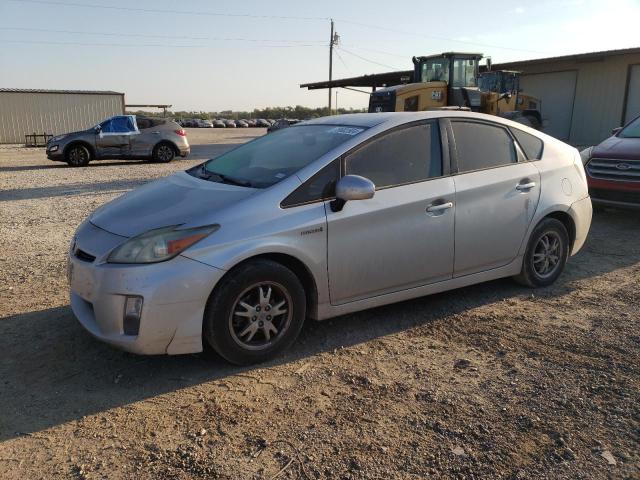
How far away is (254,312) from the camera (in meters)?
3.50

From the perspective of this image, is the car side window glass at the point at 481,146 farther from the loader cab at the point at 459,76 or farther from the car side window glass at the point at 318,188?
the loader cab at the point at 459,76

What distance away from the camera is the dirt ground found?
2.64 m

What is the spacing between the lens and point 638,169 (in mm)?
7473

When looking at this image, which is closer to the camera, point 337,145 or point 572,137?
point 337,145

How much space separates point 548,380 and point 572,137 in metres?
20.5

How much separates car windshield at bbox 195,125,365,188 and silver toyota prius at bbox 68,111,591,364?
0.06 feet

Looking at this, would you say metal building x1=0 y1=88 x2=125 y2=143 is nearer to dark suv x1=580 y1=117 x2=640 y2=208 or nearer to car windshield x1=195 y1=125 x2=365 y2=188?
dark suv x1=580 y1=117 x2=640 y2=208

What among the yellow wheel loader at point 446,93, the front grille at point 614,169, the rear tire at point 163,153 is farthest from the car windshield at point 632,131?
the rear tire at point 163,153

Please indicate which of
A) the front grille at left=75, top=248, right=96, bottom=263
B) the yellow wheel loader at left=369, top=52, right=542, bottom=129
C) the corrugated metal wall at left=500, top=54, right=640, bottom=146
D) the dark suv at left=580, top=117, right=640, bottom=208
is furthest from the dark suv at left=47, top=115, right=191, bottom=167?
the front grille at left=75, top=248, right=96, bottom=263

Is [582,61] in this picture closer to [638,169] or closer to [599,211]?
[599,211]

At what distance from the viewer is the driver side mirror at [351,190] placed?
3.64 m

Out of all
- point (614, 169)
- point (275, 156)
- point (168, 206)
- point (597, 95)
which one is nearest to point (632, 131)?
point (614, 169)

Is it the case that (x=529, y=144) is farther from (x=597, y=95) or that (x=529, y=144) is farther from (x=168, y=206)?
(x=597, y=95)

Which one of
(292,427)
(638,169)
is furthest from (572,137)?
(292,427)
